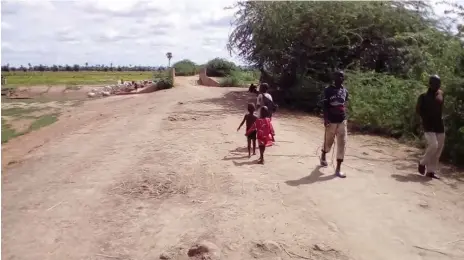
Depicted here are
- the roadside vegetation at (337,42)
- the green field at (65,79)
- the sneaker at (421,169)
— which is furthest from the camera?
the green field at (65,79)

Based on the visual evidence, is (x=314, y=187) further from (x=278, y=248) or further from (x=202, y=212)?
(x=278, y=248)

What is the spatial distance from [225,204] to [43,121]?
18.9m

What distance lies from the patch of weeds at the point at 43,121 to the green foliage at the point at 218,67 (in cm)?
1744

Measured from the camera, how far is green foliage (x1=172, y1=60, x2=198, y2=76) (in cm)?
5192

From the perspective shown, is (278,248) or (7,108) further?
(7,108)

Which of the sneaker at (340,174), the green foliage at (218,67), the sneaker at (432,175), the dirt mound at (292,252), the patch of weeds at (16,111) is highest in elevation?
the green foliage at (218,67)

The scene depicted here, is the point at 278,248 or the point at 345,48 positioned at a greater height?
the point at 345,48

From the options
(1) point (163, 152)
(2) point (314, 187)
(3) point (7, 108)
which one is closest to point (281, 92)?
(1) point (163, 152)

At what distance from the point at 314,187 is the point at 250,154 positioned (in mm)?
2280

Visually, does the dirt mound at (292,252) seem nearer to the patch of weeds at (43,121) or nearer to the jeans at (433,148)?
the jeans at (433,148)

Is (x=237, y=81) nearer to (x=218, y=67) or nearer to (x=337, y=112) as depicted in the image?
Result: (x=218, y=67)

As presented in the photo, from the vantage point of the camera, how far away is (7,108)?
3127 cm

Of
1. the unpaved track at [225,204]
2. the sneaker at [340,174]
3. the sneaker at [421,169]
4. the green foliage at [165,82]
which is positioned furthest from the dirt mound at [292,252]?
the green foliage at [165,82]

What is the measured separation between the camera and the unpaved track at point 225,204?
207 inches
